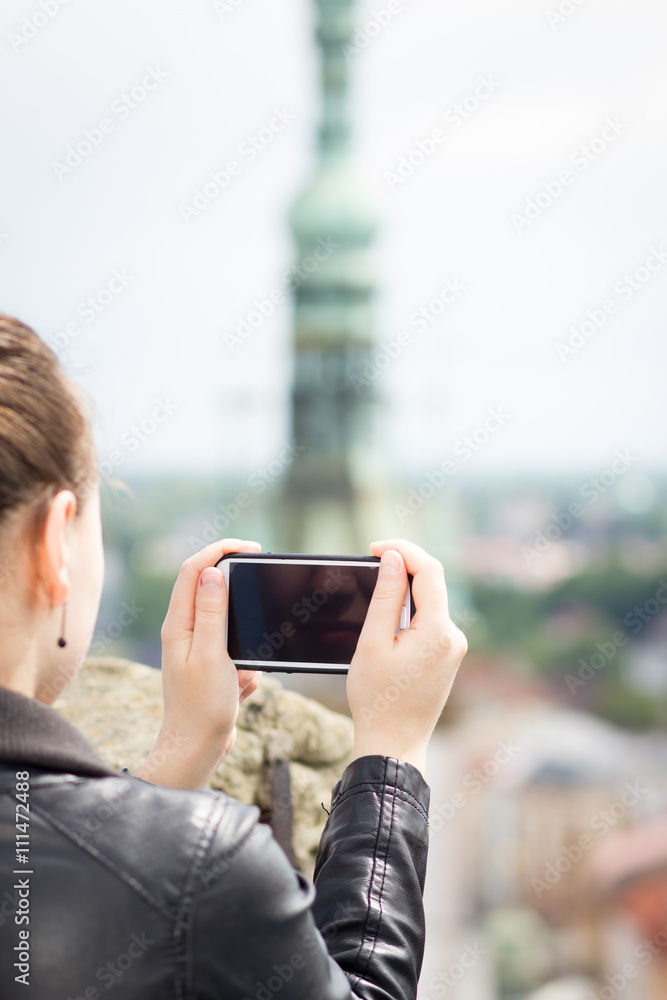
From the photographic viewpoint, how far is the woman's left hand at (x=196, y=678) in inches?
47.8

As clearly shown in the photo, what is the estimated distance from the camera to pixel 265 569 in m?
1.24

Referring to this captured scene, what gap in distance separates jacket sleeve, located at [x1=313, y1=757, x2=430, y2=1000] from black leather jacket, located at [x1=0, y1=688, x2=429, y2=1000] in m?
0.09

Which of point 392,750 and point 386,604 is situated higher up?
point 386,604

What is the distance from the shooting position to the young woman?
796mm

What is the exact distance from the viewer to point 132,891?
→ 792mm

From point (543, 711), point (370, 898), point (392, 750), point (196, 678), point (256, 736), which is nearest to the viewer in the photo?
point (370, 898)

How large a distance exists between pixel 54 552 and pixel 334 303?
2533cm

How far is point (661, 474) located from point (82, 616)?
47917 millimetres

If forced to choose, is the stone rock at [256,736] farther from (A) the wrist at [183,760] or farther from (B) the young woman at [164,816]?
(B) the young woman at [164,816]

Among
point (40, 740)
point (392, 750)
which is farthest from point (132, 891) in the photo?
point (392, 750)

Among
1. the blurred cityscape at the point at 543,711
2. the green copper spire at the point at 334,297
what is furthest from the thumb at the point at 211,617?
the green copper spire at the point at 334,297

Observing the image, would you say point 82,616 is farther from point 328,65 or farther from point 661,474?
point 661,474

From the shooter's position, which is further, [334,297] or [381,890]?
[334,297]

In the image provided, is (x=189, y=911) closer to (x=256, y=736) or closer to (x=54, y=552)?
(x=54, y=552)
